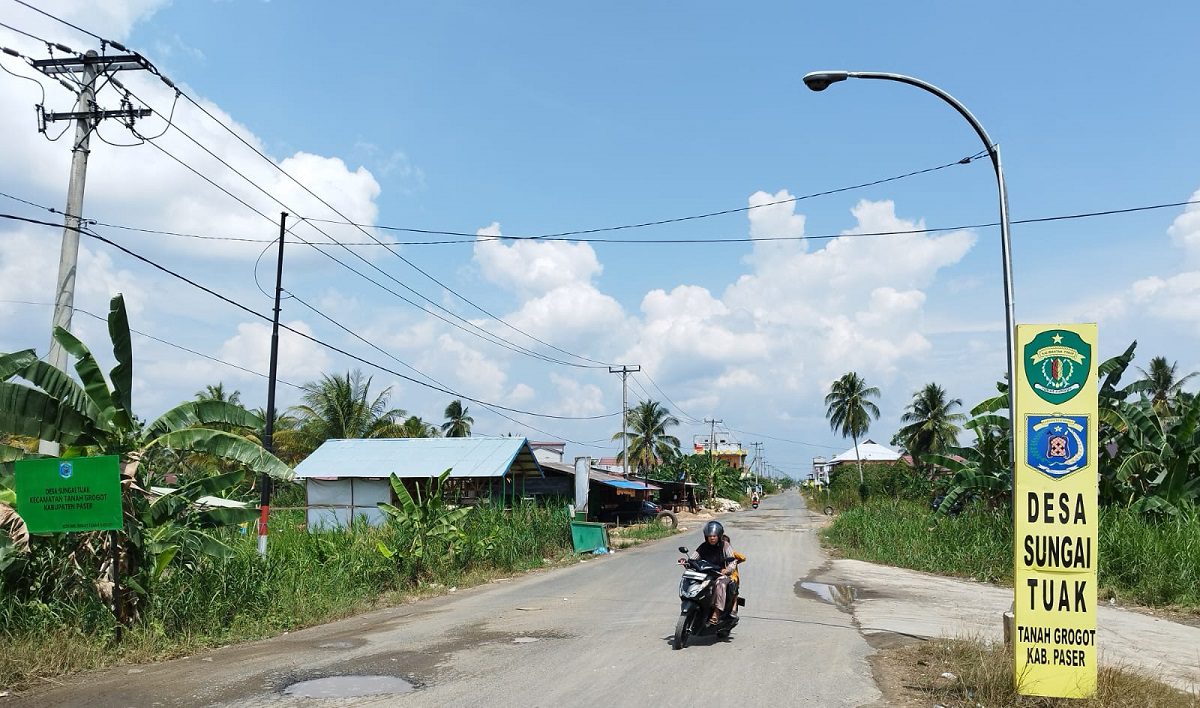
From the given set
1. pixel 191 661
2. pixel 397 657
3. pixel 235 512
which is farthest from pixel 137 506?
pixel 397 657

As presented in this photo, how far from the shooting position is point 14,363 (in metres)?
10.0

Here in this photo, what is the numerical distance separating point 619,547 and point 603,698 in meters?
22.5

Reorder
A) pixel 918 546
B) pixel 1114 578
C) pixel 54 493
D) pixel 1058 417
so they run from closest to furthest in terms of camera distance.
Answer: pixel 1058 417 → pixel 54 493 → pixel 1114 578 → pixel 918 546

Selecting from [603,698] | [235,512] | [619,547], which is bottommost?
[619,547]

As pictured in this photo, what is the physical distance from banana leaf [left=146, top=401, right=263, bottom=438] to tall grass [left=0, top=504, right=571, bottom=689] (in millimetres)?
1855

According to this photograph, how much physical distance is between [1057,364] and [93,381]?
34.8ft

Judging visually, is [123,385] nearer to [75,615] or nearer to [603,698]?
[75,615]

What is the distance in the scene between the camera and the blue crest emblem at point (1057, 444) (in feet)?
23.1

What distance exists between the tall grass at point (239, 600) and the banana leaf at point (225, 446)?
147 cm

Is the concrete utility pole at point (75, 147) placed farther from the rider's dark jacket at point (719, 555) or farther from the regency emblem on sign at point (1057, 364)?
the regency emblem on sign at point (1057, 364)

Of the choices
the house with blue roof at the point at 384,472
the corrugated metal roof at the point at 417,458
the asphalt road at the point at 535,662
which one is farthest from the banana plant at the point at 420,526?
the house with blue roof at the point at 384,472

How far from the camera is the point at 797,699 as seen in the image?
7570 millimetres

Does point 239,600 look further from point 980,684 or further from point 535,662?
point 980,684

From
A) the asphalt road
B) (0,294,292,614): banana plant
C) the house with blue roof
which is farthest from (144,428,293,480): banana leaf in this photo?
the house with blue roof
